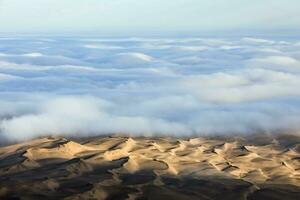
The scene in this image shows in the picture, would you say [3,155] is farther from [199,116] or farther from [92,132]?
[199,116]

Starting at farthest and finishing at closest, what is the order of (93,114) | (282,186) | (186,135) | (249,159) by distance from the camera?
(93,114)
(186,135)
(249,159)
(282,186)

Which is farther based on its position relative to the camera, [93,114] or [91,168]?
[93,114]

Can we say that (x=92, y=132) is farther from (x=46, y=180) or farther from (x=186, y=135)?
(x=46, y=180)

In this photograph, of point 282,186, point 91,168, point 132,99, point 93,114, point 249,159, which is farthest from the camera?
point 132,99

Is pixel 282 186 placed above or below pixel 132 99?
above

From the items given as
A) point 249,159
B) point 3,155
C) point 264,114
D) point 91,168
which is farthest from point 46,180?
point 264,114

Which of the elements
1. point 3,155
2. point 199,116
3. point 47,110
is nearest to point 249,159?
point 3,155
